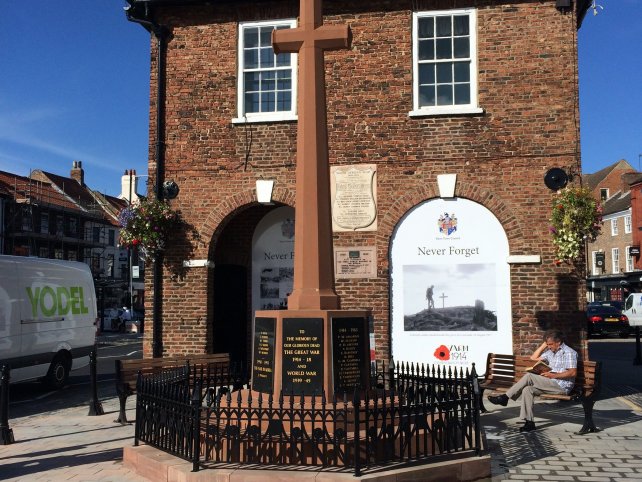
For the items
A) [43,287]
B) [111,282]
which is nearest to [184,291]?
[43,287]

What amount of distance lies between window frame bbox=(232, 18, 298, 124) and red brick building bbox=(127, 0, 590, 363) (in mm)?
28

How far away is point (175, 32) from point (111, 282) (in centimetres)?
3954

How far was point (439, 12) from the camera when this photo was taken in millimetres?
12125

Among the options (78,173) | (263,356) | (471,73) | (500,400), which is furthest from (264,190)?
(78,173)

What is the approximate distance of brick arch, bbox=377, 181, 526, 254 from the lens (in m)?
11.6

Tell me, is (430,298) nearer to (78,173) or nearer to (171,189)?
(171,189)

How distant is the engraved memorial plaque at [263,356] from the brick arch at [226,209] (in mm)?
5593

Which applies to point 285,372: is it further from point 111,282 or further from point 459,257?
point 111,282

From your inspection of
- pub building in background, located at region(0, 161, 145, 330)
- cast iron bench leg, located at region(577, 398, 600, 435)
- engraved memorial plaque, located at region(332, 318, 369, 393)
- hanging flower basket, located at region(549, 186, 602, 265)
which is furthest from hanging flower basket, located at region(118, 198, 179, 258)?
pub building in background, located at region(0, 161, 145, 330)

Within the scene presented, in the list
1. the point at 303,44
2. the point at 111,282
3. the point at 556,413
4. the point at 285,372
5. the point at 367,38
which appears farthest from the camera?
the point at 111,282

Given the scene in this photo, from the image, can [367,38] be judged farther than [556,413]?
Yes

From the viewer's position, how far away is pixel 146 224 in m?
12.1

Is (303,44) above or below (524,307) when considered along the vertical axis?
above

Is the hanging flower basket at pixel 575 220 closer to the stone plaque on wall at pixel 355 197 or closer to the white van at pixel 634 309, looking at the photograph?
the stone plaque on wall at pixel 355 197
